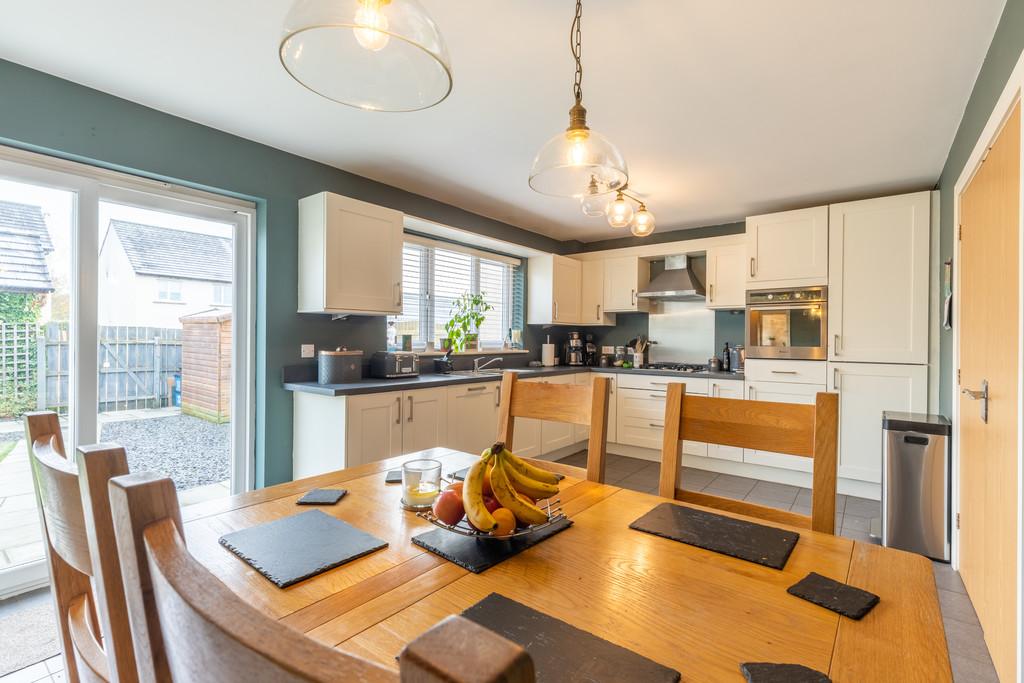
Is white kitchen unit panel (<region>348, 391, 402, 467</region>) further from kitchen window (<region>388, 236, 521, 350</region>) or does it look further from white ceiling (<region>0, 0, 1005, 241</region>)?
white ceiling (<region>0, 0, 1005, 241</region>)

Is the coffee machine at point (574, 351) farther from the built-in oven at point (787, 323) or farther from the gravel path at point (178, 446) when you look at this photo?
the gravel path at point (178, 446)

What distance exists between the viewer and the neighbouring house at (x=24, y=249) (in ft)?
7.36

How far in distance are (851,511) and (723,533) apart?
324cm

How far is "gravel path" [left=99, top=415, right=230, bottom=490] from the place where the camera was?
2.67m

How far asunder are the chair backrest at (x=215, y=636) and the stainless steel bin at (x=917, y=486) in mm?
3622

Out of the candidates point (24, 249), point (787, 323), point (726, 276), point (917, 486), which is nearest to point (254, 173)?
point (24, 249)

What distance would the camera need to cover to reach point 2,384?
7.46 feet

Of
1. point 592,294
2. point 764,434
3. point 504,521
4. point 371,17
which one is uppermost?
point 371,17

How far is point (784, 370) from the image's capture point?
4.06m

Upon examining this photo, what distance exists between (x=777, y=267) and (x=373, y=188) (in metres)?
3.39

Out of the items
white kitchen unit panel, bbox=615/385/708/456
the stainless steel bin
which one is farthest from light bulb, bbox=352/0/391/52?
white kitchen unit panel, bbox=615/385/708/456

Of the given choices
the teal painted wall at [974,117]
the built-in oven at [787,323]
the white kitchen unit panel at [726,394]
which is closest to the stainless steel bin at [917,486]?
the teal painted wall at [974,117]

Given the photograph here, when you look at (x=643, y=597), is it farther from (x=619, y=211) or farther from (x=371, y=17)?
(x=619, y=211)

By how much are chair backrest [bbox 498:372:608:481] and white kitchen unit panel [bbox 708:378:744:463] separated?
10.1 ft
